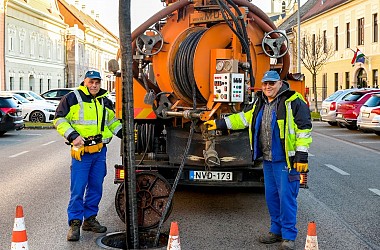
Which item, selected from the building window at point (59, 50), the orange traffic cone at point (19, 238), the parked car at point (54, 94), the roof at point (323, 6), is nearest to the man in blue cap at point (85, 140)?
the orange traffic cone at point (19, 238)

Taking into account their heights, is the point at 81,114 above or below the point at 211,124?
above

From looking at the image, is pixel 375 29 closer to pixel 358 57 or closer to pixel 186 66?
pixel 358 57

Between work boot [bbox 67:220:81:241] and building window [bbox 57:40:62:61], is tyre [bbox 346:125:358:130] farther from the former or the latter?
building window [bbox 57:40:62:61]

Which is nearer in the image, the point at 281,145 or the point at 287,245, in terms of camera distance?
the point at 287,245

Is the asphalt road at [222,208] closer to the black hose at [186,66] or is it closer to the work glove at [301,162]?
the work glove at [301,162]

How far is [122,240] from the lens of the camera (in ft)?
23.9

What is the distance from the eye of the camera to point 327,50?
5619cm

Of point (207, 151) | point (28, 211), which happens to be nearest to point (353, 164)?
point (207, 151)

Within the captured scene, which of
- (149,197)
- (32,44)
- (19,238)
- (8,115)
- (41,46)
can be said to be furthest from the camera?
(41,46)

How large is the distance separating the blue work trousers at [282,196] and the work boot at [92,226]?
2003mm

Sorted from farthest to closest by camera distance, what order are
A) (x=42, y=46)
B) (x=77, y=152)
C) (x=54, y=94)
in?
(x=42, y=46), (x=54, y=94), (x=77, y=152)

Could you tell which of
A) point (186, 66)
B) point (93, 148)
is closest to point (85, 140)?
point (93, 148)

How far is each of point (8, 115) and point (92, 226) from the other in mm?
16036

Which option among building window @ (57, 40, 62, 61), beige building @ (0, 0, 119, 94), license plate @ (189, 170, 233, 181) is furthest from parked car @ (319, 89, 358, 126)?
building window @ (57, 40, 62, 61)
